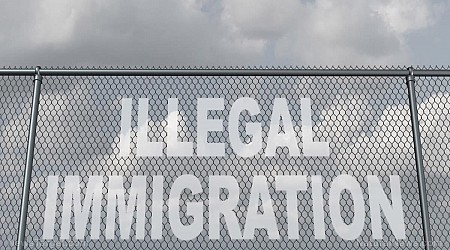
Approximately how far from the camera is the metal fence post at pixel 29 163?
16.5ft

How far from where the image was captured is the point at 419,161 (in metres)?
5.25

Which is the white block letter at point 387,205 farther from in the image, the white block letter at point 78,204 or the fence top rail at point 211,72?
the white block letter at point 78,204

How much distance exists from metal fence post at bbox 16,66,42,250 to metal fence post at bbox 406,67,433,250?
3423mm

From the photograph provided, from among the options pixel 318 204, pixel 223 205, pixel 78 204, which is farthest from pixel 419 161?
pixel 78 204

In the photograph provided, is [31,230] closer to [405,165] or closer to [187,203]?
[187,203]

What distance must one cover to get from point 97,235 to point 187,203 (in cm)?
81

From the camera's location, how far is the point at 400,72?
17.8 feet

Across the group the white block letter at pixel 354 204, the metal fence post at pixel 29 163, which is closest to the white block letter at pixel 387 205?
the white block letter at pixel 354 204

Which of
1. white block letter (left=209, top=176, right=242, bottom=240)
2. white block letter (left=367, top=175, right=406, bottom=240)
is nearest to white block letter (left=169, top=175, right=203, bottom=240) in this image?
white block letter (left=209, top=176, right=242, bottom=240)

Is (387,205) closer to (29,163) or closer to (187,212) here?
(187,212)

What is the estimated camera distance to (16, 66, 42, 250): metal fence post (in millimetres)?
5031

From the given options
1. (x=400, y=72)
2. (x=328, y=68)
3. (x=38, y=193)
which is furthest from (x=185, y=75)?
(x=400, y=72)

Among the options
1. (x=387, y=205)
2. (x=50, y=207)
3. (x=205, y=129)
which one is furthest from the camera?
(x=387, y=205)

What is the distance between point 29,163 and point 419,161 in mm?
3485
